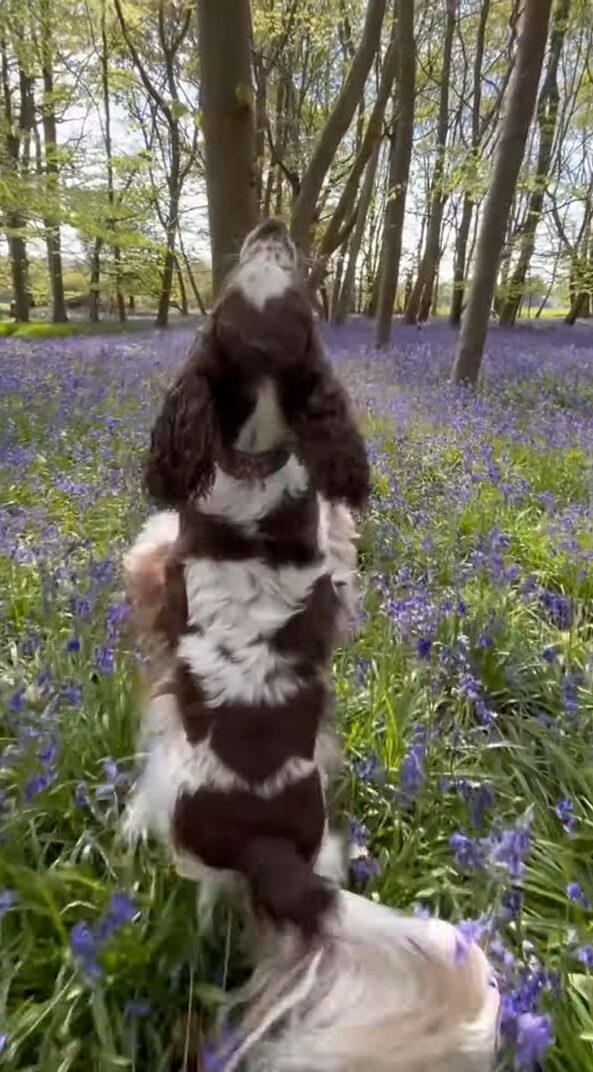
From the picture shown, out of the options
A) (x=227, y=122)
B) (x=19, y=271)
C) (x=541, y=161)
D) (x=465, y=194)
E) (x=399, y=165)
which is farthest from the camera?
(x=19, y=271)

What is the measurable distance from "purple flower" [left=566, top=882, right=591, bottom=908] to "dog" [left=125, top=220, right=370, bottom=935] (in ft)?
1.76

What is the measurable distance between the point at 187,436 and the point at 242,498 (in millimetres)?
217

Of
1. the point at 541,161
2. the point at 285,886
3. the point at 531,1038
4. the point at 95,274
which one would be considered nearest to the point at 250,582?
the point at 285,886

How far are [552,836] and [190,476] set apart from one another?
1.55m

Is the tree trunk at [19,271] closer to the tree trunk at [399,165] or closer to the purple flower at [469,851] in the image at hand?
the tree trunk at [399,165]

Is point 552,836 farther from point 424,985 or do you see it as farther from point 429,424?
point 429,424

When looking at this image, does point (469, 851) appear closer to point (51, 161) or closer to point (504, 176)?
point (504, 176)

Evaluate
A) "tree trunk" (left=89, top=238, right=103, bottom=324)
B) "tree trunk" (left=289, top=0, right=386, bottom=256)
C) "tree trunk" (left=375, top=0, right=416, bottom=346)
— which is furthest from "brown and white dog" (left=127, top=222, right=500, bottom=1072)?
"tree trunk" (left=89, top=238, right=103, bottom=324)

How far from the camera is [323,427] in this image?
2.11m

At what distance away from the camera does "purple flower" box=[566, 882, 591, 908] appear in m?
1.70

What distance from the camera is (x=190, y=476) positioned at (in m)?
2.05

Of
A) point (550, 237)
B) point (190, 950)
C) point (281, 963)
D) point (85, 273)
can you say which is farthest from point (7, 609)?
point (85, 273)

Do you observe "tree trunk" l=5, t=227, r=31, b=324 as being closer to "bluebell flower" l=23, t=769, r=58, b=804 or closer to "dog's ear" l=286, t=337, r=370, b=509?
"dog's ear" l=286, t=337, r=370, b=509

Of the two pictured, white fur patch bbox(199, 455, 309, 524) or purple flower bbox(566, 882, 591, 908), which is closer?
purple flower bbox(566, 882, 591, 908)
